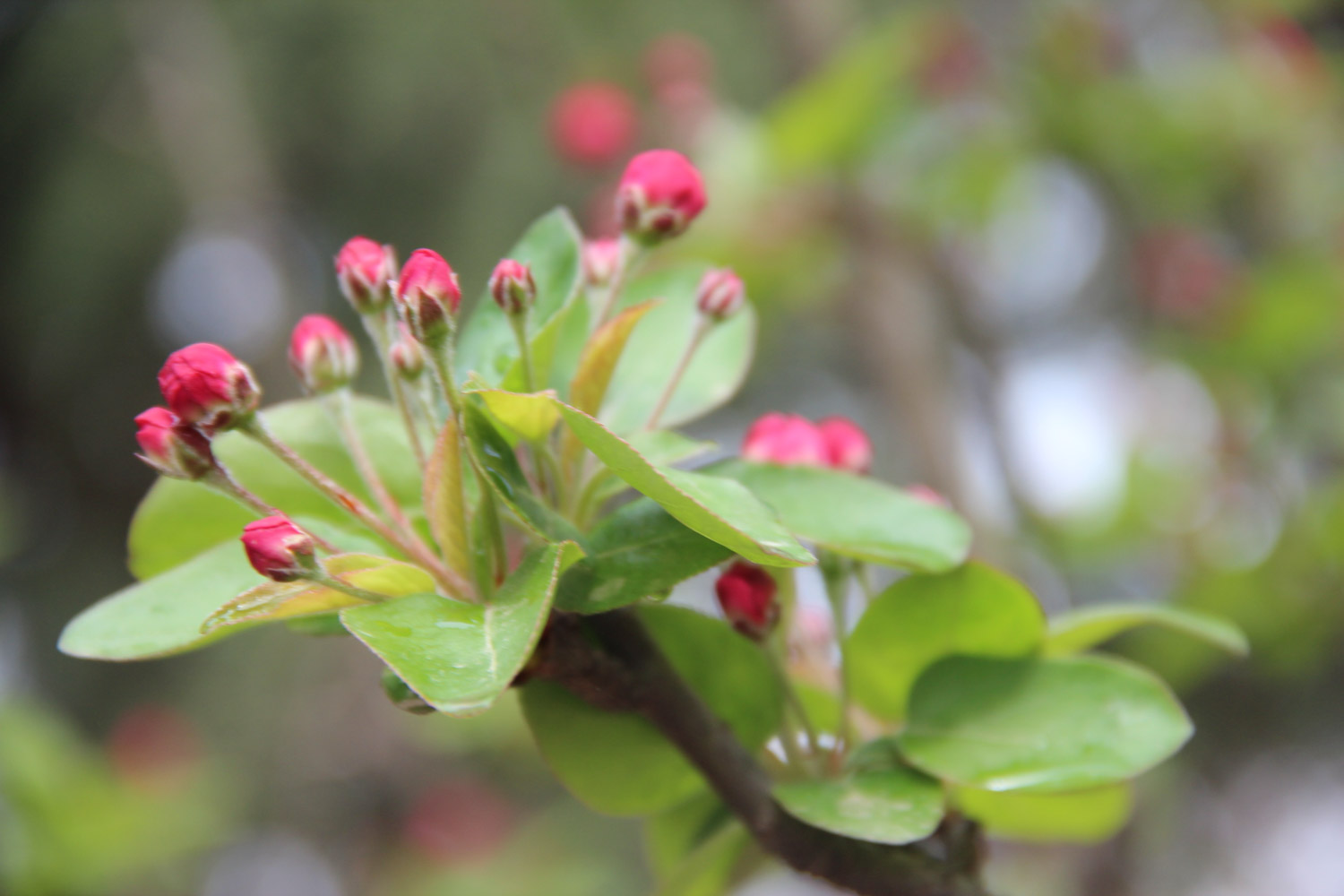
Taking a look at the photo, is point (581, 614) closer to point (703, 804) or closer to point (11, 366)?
point (703, 804)

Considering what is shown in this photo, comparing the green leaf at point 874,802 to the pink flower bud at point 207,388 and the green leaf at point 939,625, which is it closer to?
the green leaf at point 939,625

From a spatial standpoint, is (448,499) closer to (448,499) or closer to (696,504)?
(448,499)

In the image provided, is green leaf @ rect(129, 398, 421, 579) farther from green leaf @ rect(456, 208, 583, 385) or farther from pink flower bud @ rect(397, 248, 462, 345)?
pink flower bud @ rect(397, 248, 462, 345)

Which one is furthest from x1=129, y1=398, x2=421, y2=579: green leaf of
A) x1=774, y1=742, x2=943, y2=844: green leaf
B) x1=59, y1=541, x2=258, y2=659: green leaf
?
x1=774, y1=742, x2=943, y2=844: green leaf

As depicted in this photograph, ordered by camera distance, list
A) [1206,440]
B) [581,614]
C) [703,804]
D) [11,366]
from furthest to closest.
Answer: [11,366] → [1206,440] → [703,804] → [581,614]

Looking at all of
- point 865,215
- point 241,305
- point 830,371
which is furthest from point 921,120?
point 241,305

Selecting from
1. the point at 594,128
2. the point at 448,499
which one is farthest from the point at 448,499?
the point at 594,128
